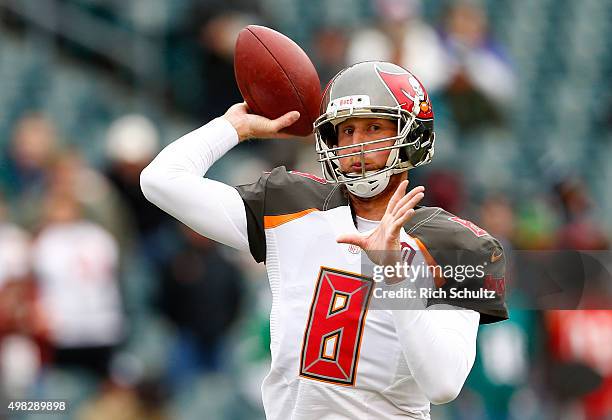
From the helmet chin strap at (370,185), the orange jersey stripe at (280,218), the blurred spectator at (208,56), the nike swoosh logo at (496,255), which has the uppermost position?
the blurred spectator at (208,56)

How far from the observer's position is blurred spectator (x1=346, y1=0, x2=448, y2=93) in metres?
8.12

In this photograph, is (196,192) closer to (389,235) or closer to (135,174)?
(389,235)

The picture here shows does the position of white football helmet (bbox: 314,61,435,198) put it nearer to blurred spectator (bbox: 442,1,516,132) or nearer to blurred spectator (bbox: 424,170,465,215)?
blurred spectator (bbox: 424,170,465,215)

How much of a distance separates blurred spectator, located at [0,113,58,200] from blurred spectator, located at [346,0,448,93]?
84.3 inches

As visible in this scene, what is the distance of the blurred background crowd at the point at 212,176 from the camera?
20.8ft

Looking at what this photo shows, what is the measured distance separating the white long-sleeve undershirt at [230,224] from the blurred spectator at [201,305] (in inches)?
132

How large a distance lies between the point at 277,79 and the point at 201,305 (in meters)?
3.40

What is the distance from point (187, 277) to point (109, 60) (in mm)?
2660

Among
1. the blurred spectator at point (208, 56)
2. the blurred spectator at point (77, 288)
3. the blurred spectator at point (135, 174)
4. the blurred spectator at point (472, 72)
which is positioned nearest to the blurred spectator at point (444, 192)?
the blurred spectator at point (472, 72)

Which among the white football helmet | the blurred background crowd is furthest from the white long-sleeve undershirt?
the blurred background crowd

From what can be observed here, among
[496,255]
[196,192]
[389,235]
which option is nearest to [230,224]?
[196,192]

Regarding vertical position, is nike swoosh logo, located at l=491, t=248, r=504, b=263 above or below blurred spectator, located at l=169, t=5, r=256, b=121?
below

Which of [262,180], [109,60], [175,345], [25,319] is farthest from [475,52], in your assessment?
[262,180]

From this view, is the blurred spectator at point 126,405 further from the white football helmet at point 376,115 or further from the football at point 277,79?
the white football helmet at point 376,115
